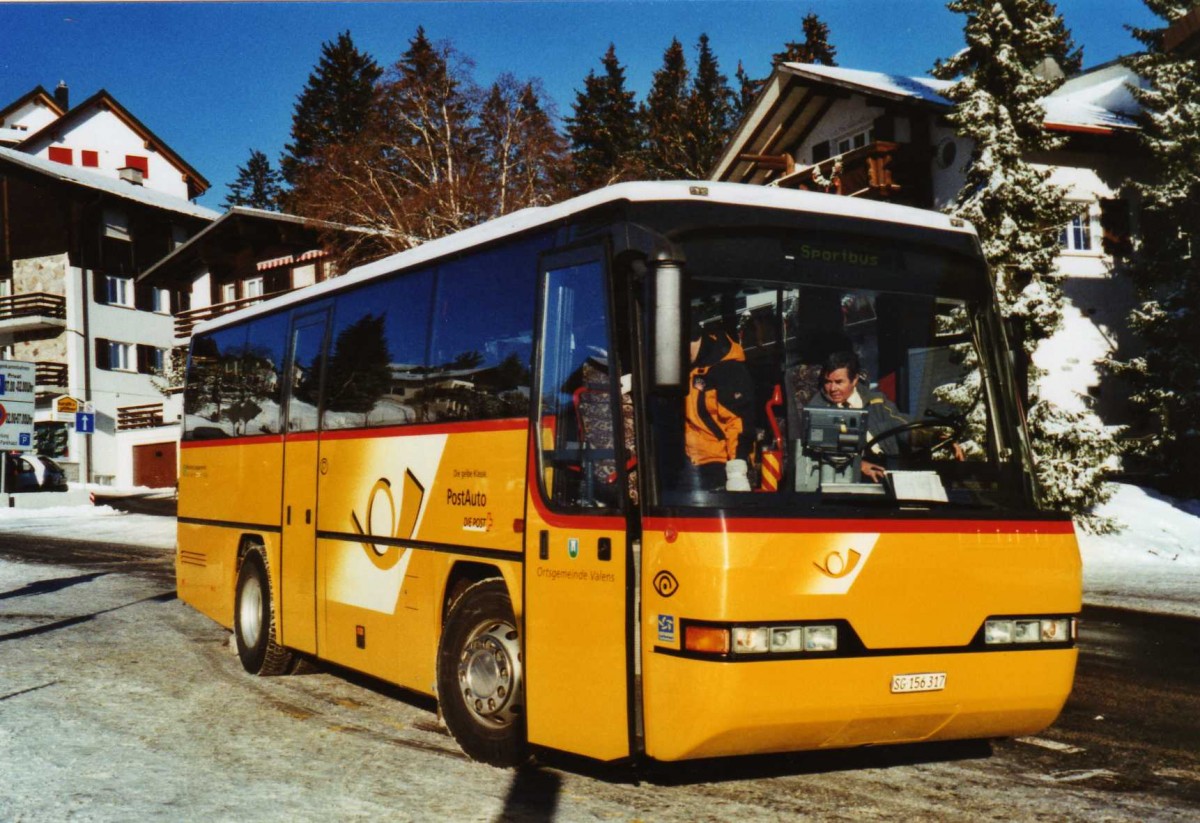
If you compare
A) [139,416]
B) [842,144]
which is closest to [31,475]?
[139,416]

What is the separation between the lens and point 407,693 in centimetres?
934

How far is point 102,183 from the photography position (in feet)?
188

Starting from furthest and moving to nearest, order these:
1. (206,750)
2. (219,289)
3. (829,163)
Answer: (219,289), (829,163), (206,750)

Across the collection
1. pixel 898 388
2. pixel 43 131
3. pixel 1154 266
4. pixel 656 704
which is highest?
pixel 43 131

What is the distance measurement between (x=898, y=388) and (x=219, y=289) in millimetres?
53809

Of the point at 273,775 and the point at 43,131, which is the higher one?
the point at 43,131

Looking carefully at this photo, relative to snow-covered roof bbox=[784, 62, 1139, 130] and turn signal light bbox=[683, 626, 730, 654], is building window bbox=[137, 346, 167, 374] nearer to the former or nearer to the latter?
snow-covered roof bbox=[784, 62, 1139, 130]

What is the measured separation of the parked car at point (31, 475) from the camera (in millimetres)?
41531

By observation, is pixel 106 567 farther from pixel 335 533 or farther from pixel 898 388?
pixel 898 388

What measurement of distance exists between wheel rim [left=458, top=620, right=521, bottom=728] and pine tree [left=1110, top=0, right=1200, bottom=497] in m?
22.1

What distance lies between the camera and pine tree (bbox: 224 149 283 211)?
314 feet

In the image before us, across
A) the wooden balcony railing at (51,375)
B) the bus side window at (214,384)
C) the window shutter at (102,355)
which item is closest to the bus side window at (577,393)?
the bus side window at (214,384)

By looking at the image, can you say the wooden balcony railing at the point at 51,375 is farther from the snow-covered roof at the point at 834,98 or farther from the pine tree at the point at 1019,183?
the pine tree at the point at 1019,183

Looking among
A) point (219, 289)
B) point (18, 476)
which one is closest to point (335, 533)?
point (18, 476)
